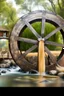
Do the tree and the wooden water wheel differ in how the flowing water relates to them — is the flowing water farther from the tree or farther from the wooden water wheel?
the tree

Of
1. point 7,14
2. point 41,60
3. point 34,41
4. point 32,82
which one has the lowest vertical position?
point 32,82

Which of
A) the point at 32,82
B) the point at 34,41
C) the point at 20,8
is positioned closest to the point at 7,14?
the point at 20,8

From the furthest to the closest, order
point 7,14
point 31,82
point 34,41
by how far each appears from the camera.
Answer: point 7,14 → point 34,41 → point 31,82

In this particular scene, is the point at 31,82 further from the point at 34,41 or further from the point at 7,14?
the point at 7,14

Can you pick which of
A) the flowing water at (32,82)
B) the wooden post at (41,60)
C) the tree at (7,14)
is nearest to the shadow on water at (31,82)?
the flowing water at (32,82)

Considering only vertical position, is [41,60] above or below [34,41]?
below

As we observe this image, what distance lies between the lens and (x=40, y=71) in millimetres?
→ 5281

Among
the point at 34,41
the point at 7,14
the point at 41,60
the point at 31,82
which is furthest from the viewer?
the point at 7,14

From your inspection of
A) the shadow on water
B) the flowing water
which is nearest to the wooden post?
the flowing water

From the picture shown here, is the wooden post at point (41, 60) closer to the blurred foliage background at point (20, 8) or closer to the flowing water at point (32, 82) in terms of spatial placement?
the flowing water at point (32, 82)

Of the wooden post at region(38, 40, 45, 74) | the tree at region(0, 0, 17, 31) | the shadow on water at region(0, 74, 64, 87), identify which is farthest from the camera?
the tree at region(0, 0, 17, 31)

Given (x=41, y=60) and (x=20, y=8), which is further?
(x=20, y=8)
